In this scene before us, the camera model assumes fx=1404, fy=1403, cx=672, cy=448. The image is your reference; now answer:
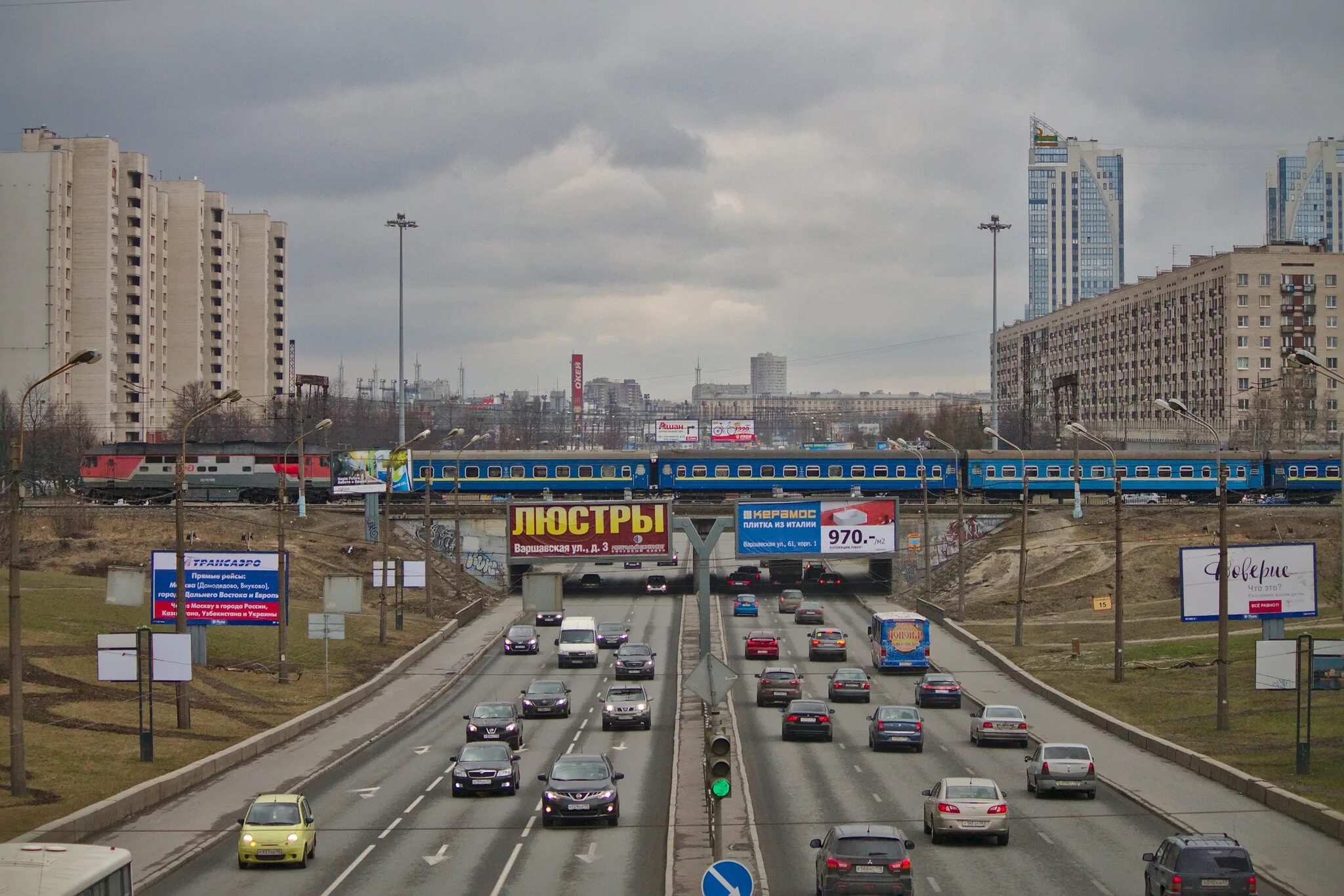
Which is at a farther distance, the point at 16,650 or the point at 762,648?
the point at 762,648

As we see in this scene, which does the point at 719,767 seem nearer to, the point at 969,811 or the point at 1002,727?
the point at 969,811

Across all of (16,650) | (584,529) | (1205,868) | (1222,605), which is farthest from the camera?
(584,529)

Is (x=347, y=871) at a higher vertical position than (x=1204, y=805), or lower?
higher

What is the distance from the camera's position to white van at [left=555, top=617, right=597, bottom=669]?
57375 mm

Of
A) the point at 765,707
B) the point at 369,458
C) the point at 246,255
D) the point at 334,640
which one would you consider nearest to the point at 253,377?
the point at 246,255

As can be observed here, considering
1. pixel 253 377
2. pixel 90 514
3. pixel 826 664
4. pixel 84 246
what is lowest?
pixel 826 664

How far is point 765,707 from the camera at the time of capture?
4738 cm

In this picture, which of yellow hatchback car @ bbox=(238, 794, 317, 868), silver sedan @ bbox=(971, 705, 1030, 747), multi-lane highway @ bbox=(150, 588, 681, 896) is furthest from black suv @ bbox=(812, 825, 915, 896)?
silver sedan @ bbox=(971, 705, 1030, 747)

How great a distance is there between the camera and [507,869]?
78.2ft

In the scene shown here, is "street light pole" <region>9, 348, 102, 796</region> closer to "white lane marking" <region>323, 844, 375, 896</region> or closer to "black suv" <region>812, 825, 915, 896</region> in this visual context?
"white lane marking" <region>323, 844, 375, 896</region>

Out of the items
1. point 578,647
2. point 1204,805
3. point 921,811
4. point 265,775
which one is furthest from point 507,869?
point 578,647

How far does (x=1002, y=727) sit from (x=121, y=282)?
12221 cm

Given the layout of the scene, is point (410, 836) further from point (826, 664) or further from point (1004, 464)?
point (1004, 464)

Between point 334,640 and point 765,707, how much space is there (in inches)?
827
